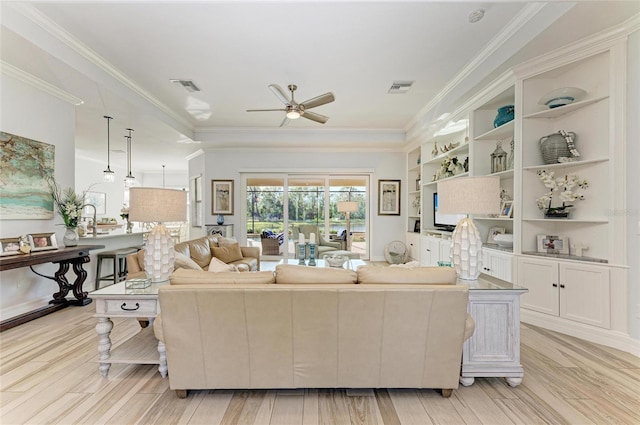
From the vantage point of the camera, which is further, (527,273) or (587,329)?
(527,273)

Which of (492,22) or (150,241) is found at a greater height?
(492,22)

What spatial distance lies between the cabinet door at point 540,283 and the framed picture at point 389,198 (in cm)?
375

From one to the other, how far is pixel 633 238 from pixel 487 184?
5.20 feet

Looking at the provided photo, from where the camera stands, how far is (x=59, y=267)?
143 inches

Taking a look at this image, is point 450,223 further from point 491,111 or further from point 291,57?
point 291,57

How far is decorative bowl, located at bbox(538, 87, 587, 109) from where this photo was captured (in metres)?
2.82

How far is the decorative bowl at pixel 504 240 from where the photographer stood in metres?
3.40

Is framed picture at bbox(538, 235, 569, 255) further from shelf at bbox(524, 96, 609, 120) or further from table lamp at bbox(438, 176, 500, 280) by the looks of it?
table lamp at bbox(438, 176, 500, 280)

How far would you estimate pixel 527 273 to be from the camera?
3.09 m

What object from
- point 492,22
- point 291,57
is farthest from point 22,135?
point 492,22

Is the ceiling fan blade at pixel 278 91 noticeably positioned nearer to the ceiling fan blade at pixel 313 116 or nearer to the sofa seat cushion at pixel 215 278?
the ceiling fan blade at pixel 313 116

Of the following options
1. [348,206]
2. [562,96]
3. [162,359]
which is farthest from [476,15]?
[348,206]

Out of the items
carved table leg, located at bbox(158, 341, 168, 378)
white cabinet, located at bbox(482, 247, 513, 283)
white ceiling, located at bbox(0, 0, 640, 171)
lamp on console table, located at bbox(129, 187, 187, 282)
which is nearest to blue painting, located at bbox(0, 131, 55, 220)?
white ceiling, located at bbox(0, 0, 640, 171)

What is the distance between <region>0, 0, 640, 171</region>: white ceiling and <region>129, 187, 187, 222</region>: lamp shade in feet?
4.21
